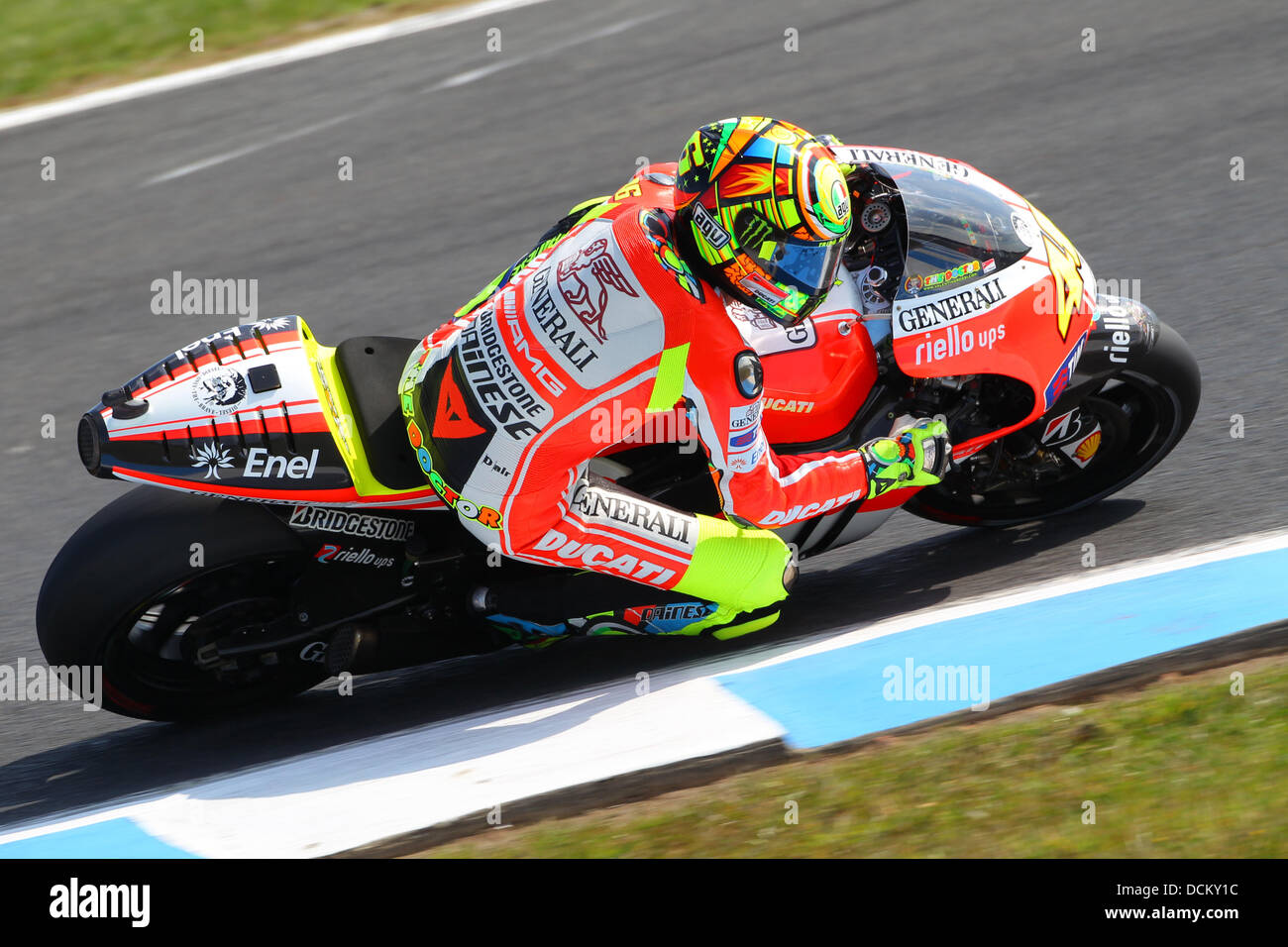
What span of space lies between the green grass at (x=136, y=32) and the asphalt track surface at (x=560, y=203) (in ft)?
2.04

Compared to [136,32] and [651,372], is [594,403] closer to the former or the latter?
[651,372]

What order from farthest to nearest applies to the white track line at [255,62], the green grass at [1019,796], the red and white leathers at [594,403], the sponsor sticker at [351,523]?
1. the white track line at [255,62]
2. the sponsor sticker at [351,523]
3. the red and white leathers at [594,403]
4. the green grass at [1019,796]

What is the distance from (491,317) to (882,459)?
1252mm

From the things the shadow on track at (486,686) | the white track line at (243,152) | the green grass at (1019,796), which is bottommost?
the green grass at (1019,796)

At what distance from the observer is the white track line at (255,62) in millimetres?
9109

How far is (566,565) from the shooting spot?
407 cm

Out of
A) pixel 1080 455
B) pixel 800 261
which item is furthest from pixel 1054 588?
pixel 800 261

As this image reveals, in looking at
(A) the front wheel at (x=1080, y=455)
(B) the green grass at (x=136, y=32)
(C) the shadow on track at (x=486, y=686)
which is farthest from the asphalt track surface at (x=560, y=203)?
(B) the green grass at (x=136, y=32)

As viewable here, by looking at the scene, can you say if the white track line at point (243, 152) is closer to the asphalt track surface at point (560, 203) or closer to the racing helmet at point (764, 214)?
the asphalt track surface at point (560, 203)

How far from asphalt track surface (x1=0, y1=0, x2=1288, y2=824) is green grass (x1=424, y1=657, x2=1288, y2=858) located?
632 millimetres

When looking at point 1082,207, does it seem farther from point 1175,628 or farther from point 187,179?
point 187,179

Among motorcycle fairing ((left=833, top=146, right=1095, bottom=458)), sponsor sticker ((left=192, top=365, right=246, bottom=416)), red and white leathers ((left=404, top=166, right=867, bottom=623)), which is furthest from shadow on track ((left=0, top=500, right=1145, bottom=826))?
sponsor sticker ((left=192, top=365, right=246, bottom=416))

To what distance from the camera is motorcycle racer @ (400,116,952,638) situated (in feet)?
12.0
